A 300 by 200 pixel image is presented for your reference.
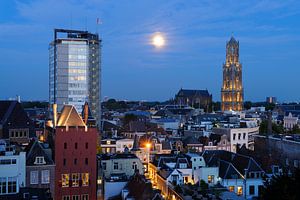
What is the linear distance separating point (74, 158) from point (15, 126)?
19.7 meters

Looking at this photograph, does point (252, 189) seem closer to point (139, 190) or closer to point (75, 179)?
point (139, 190)

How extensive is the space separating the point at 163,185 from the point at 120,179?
580 centimetres

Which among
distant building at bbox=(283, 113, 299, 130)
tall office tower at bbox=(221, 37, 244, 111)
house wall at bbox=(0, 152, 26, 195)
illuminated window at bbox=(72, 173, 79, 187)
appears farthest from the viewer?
tall office tower at bbox=(221, 37, 244, 111)

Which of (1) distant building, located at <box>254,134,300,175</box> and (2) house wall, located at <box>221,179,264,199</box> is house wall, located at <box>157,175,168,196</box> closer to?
(2) house wall, located at <box>221,179,264,199</box>

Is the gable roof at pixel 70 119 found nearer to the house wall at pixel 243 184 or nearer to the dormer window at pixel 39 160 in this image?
the dormer window at pixel 39 160

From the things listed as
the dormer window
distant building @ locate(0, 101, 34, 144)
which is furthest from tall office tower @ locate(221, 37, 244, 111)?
the dormer window

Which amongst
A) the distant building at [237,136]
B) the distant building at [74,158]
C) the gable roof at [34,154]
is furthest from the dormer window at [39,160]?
the distant building at [237,136]

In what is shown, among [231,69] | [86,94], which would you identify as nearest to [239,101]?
[231,69]

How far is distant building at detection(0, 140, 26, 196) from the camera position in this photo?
3762 cm

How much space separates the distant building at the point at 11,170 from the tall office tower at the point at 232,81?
5571 inches

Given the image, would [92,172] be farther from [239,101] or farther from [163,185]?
[239,101]

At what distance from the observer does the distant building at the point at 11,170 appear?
37.6 meters

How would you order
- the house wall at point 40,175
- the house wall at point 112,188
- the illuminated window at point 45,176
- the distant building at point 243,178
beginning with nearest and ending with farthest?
the house wall at point 40,175
the illuminated window at point 45,176
the house wall at point 112,188
the distant building at point 243,178

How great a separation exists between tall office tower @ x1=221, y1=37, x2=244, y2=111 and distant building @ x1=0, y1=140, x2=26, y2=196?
464ft
